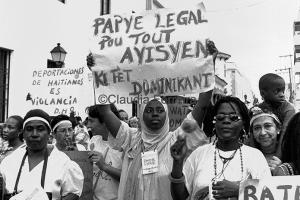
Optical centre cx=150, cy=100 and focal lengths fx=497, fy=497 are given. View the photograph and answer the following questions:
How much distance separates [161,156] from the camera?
4312 millimetres

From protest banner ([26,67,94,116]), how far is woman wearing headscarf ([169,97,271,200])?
Answer: 5.04m

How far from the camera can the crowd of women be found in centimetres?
350

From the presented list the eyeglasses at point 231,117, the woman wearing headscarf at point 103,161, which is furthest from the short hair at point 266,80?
the woman wearing headscarf at point 103,161

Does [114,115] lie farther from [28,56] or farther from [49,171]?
[28,56]

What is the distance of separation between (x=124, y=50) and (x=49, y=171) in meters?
1.57

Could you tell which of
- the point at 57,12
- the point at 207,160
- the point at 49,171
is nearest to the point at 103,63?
the point at 49,171

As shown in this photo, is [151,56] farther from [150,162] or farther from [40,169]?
[40,169]

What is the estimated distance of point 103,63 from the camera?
4949mm

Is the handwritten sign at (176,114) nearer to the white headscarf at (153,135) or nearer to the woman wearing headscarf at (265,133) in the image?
the white headscarf at (153,135)

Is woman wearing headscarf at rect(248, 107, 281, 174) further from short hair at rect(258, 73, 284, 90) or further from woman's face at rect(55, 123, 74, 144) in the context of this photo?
woman's face at rect(55, 123, 74, 144)

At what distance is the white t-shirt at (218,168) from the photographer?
3.41m

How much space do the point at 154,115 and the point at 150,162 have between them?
0.42 meters

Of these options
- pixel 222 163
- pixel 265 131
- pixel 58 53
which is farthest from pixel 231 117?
pixel 58 53

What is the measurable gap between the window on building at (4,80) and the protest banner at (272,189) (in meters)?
9.96
